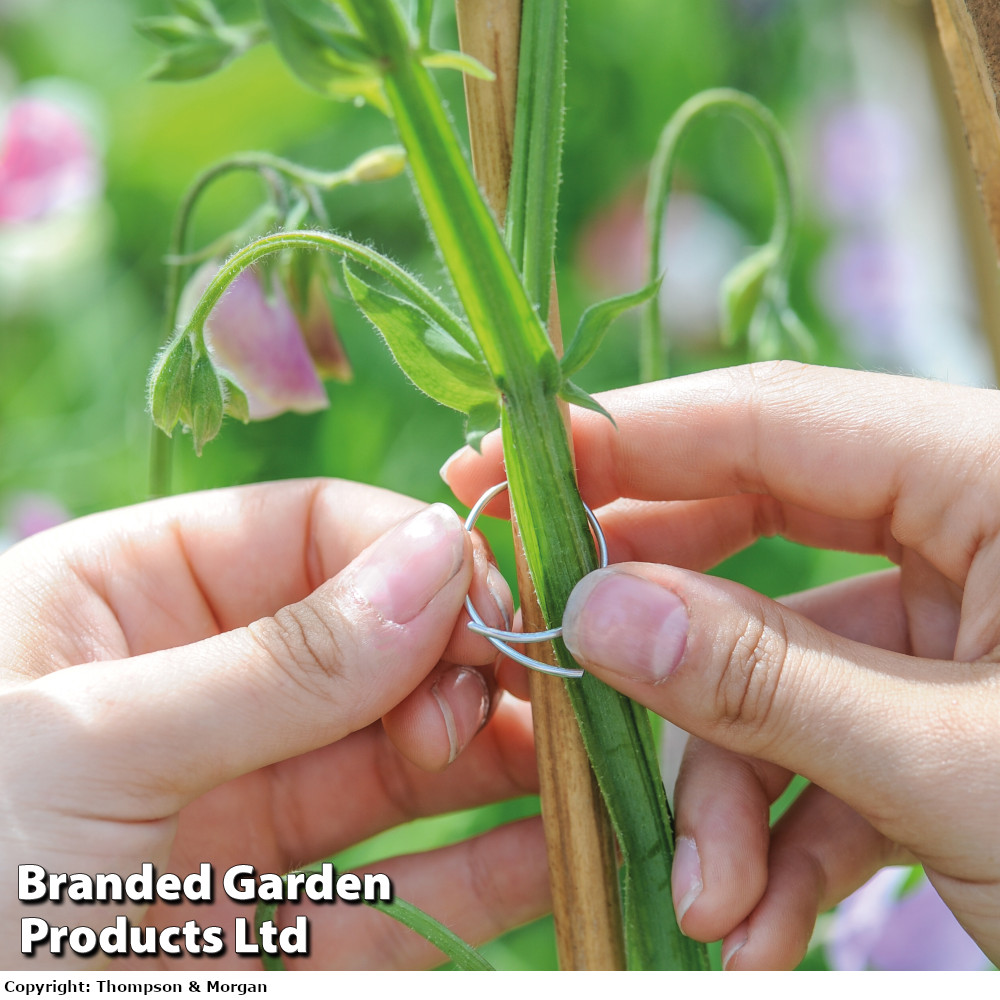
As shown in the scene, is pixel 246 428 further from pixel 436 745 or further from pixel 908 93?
pixel 908 93

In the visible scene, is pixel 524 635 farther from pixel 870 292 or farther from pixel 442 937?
pixel 870 292

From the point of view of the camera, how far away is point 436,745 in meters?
0.51

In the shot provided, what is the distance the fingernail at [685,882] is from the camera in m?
0.46

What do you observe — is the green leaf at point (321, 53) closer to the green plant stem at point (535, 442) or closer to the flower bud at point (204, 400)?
the green plant stem at point (535, 442)

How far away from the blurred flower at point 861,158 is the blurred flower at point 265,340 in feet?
3.05

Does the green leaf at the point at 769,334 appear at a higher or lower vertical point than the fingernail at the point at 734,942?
higher

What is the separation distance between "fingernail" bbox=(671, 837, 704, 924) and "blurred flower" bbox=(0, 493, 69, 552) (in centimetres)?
71

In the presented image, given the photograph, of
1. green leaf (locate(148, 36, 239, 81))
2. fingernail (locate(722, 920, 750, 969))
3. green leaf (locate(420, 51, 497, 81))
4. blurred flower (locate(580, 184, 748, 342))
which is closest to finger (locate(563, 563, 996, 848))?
fingernail (locate(722, 920, 750, 969))

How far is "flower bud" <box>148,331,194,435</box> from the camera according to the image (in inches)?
17.6

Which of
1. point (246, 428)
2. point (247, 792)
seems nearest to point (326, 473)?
point (246, 428)

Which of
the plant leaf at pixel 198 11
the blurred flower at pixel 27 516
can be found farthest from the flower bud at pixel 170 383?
the blurred flower at pixel 27 516

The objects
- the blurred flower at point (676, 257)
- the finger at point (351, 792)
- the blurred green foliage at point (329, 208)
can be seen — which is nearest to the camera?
the finger at point (351, 792)

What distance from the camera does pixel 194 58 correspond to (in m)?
0.56

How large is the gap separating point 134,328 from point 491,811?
677 millimetres
